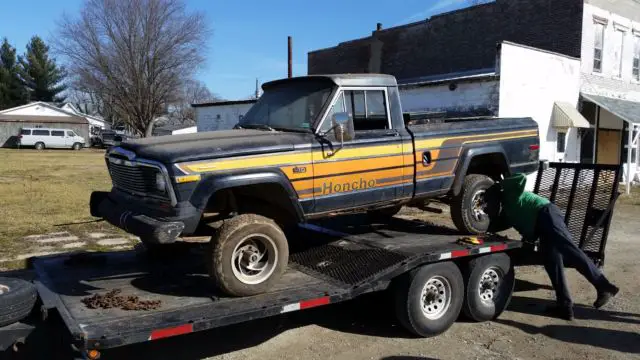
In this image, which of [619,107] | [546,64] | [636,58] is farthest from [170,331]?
[636,58]

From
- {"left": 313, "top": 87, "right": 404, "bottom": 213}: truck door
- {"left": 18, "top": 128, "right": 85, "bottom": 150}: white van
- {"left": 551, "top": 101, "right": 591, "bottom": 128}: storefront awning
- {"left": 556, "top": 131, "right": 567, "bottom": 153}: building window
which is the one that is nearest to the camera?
{"left": 313, "top": 87, "right": 404, "bottom": 213}: truck door

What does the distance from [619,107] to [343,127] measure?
56.2ft

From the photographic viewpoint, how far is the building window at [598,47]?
18.9m

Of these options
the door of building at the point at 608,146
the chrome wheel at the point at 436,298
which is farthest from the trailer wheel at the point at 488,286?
the door of building at the point at 608,146

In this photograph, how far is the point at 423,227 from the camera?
695cm

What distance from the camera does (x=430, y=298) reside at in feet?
17.9

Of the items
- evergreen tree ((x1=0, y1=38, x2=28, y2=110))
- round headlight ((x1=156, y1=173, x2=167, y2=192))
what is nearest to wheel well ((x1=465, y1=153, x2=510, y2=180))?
round headlight ((x1=156, y1=173, x2=167, y2=192))

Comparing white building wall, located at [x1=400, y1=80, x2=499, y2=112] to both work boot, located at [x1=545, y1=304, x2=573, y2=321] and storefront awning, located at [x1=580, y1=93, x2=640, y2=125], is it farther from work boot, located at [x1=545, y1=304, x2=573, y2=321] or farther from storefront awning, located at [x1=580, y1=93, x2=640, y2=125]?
work boot, located at [x1=545, y1=304, x2=573, y2=321]

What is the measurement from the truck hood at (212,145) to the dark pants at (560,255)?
298 centimetres

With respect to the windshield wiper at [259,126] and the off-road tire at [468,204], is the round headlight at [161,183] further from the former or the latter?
the off-road tire at [468,204]

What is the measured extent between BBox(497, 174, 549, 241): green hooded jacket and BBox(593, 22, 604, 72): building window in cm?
1520

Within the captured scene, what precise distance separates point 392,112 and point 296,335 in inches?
102

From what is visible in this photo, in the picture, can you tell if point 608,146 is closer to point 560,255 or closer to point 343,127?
point 560,255

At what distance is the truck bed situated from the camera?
3949mm
